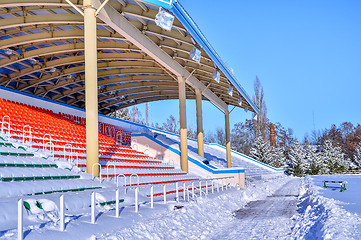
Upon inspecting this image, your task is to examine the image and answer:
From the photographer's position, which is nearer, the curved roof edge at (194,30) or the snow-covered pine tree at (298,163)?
the curved roof edge at (194,30)

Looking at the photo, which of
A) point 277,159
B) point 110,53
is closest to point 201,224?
point 110,53

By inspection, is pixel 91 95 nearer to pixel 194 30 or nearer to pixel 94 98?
pixel 94 98

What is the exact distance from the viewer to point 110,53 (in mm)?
21875

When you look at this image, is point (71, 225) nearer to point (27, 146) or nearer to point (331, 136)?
point (27, 146)

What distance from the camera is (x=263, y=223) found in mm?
9617

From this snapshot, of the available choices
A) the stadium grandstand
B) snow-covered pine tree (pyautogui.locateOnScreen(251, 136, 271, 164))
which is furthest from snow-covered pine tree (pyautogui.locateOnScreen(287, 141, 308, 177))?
the stadium grandstand

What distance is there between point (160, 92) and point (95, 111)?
20231 mm

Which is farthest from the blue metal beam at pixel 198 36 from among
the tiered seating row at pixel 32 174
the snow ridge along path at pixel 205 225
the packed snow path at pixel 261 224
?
the packed snow path at pixel 261 224

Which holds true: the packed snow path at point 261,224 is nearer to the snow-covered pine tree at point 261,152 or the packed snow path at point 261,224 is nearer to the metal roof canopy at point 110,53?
the metal roof canopy at point 110,53

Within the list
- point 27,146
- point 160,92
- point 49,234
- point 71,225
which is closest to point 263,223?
point 71,225

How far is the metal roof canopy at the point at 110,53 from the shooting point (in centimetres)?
1564

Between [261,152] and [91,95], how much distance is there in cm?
4526

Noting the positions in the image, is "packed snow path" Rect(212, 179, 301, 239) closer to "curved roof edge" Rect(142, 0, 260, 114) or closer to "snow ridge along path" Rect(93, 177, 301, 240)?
"snow ridge along path" Rect(93, 177, 301, 240)

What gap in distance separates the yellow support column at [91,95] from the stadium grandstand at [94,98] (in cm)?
3
